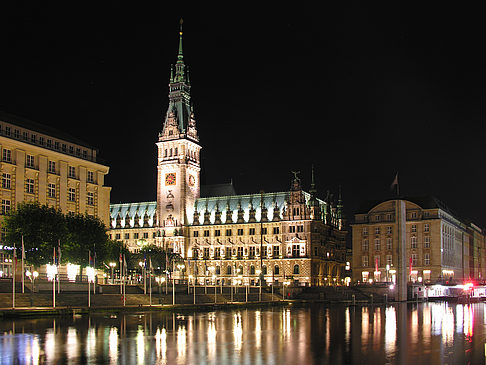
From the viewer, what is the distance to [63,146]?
A: 11906cm

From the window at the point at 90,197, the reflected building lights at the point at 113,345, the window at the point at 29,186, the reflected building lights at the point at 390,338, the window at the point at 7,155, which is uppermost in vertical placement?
the window at the point at 7,155

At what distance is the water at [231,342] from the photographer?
33.5 metres

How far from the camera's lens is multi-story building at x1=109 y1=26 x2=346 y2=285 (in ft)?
577

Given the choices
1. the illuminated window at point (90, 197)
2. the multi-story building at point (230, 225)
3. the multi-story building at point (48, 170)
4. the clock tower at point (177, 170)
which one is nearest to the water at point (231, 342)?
the multi-story building at point (48, 170)

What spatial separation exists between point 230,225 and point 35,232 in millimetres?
99571

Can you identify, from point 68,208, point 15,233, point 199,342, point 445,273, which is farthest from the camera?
point 445,273

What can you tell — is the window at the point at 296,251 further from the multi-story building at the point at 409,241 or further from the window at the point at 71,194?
the window at the point at 71,194

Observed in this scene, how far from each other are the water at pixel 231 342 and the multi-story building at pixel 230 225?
11634cm

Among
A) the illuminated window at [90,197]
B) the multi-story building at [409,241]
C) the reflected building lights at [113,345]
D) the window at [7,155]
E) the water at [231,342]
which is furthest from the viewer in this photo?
the multi-story building at [409,241]

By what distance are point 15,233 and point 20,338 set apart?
180 feet

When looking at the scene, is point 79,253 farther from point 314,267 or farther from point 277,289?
point 314,267

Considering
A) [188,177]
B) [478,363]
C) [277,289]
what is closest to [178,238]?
[188,177]

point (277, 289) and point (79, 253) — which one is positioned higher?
point (79, 253)

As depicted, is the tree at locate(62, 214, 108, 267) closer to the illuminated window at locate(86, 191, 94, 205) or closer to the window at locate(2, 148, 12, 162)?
the illuminated window at locate(86, 191, 94, 205)
